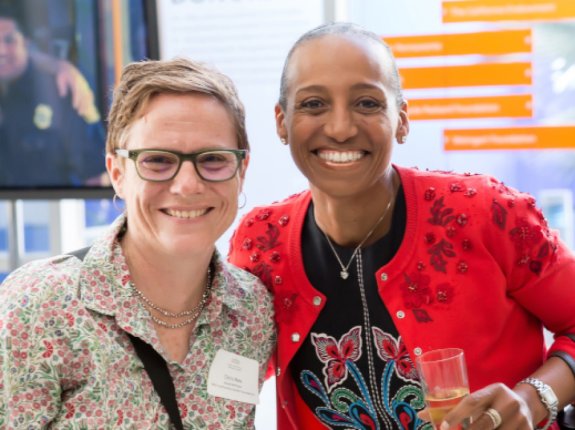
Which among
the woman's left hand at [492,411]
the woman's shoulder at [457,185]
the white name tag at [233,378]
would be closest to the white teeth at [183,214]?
the white name tag at [233,378]

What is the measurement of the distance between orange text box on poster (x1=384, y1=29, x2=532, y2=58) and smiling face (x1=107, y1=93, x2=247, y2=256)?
1.88 metres

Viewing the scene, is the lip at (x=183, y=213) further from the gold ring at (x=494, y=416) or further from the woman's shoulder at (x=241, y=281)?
the gold ring at (x=494, y=416)

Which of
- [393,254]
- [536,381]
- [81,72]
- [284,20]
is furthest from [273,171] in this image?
[536,381]

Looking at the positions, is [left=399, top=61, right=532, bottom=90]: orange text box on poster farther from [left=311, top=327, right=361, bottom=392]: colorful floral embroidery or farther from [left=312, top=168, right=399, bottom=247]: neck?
[left=311, top=327, right=361, bottom=392]: colorful floral embroidery

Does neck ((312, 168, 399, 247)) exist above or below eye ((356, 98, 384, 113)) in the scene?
below

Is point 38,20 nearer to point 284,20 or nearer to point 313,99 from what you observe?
→ point 284,20

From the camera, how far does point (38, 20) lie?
3.73 metres

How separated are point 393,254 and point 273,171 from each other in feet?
6.54

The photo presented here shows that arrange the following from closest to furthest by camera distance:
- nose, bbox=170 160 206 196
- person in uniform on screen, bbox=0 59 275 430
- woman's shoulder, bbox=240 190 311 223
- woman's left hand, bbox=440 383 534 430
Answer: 1. woman's left hand, bbox=440 383 534 430
2. person in uniform on screen, bbox=0 59 275 430
3. nose, bbox=170 160 206 196
4. woman's shoulder, bbox=240 190 311 223

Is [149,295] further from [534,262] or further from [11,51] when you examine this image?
[11,51]

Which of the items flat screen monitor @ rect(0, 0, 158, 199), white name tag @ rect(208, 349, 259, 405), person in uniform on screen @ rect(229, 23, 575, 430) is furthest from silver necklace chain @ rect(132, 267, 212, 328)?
flat screen monitor @ rect(0, 0, 158, 199)

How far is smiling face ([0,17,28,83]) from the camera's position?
12.2 ft

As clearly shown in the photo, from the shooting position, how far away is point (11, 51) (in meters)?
3.75

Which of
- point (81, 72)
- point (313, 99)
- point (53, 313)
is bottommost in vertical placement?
point (53, 313)
